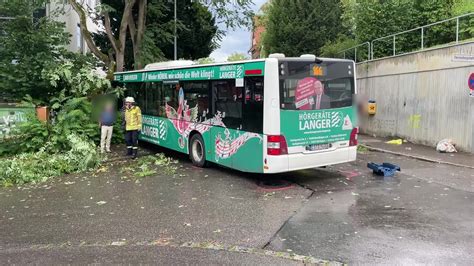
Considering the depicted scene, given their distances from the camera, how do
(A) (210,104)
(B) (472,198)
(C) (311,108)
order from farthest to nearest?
(A) (210,104) < (C) (311,108) < (B) (472,198)

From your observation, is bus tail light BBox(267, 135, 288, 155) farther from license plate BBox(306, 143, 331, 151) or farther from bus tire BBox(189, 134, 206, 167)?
bus tire BBox(189, 134, 206, 167)

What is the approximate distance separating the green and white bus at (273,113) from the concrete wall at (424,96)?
4252 millimetres

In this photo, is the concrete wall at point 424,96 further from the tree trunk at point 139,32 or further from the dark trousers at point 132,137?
the tree trunk at point 139,32

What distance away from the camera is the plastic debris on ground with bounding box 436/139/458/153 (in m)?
13.8

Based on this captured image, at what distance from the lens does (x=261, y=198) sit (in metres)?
8.21

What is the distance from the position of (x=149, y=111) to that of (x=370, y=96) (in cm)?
1024

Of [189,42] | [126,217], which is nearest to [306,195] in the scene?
[126,217]

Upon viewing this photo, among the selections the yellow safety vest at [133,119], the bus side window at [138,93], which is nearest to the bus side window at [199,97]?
the yellow safety vest at [133,119]

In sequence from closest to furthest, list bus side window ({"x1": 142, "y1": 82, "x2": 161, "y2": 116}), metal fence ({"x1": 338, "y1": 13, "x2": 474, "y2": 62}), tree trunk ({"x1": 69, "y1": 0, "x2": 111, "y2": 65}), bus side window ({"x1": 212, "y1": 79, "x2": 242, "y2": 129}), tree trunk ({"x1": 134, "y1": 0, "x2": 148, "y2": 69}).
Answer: bus side window ({"x1": 212, "y1": 79, "x2": 242, "y2": 129}) → bus side window ({"x1": 142, "y1": 82, "x2": 161, "y2": 116}) → metal fence ({"x1": 338, "y1": 13, "x2": 474, "y2": 62}) → tree trunk ({"x1": 69, "y1": 0, "x2": 111, "y2": 65}) → tree trunk ({"x1": 134, "y1": 0, "x2": 148, "y2": 69})

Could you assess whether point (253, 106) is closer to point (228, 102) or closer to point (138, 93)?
point (228, 102)

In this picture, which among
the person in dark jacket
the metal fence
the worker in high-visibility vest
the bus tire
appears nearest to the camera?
the bus tire

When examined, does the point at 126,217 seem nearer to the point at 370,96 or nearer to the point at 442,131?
the point at 442,131

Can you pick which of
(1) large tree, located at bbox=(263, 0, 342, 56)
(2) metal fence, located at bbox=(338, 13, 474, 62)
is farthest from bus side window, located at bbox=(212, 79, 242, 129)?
(1) large tree, located at bbox=(263, 0, 342, 56)

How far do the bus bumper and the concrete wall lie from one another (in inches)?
167
